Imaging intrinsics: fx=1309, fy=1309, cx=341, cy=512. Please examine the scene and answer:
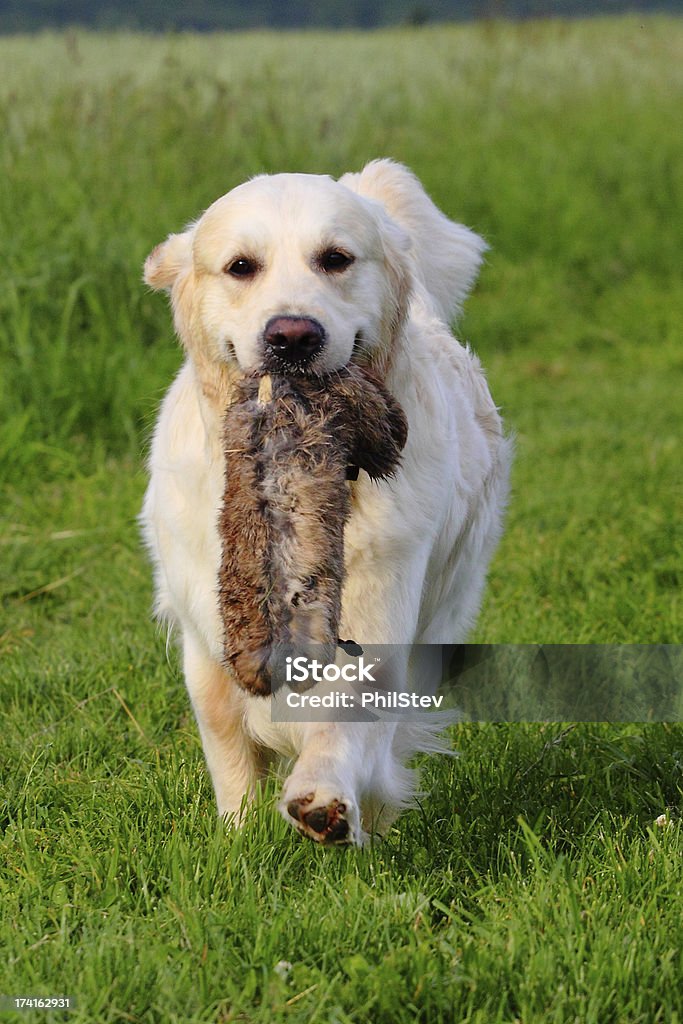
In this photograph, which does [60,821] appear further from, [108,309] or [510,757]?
[108,309]

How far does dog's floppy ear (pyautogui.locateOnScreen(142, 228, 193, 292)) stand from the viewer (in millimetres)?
3119

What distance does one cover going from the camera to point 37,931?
2.52 metres

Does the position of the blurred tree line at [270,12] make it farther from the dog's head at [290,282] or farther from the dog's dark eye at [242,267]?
the dog's dark eye at [242,267]

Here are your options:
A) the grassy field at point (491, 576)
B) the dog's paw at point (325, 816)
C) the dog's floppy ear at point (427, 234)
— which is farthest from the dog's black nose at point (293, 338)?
the dog's floppy ear at point (427, 234)

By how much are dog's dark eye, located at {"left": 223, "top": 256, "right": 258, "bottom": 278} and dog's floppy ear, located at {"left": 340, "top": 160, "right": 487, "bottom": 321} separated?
104cm

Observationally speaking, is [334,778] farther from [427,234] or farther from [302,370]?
[427,234]

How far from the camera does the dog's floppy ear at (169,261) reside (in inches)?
123

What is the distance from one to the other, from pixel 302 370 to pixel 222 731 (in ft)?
2.99

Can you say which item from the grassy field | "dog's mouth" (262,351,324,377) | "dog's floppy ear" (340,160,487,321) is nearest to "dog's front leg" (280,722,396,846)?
the grassy field

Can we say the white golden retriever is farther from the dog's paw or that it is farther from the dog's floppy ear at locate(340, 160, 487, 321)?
the dog's floppy ear at locate(340, 160, 487, 321)

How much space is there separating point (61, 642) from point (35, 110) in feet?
13.4

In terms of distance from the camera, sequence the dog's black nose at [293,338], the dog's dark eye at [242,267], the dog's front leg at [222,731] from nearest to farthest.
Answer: the dog's black nose at [293,338] < the dog's dark eye at [242,267] < the dog's front leg at [222,731]

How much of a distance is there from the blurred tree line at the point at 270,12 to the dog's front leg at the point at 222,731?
6940 mm
